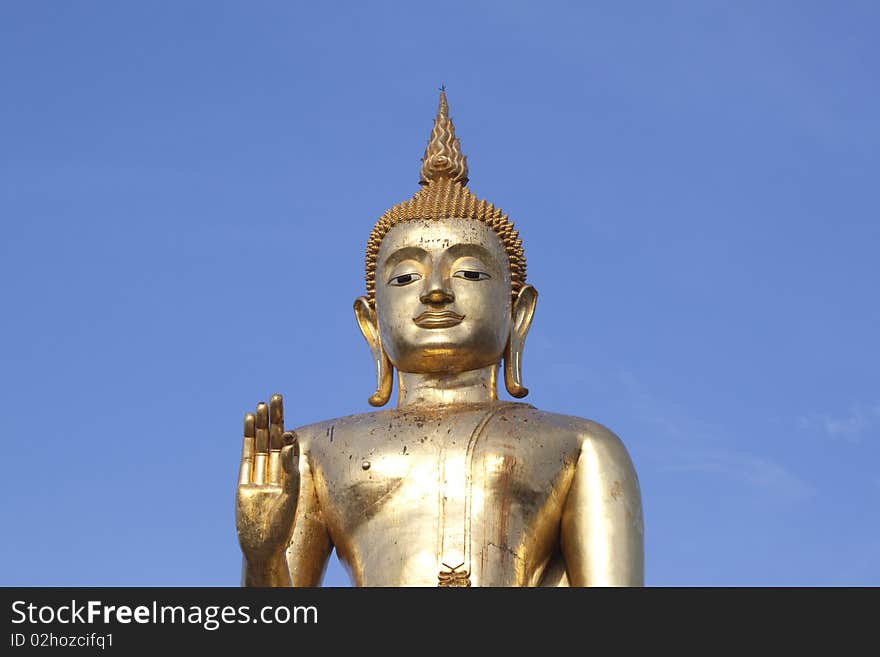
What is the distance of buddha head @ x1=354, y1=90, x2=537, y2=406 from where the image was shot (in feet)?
49.4

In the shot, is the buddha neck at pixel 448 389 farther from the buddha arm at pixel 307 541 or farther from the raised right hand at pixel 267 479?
the raised right hand at pixel 267 479

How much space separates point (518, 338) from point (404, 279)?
903 millimetres

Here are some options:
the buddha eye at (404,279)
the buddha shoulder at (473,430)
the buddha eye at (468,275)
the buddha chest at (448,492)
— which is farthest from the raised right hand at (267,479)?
the buddha eye at (468,275)

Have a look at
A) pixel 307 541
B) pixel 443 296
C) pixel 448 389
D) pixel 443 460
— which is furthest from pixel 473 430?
pixel 307 541

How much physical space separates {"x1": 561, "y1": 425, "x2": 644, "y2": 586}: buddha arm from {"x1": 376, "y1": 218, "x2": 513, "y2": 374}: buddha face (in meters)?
0.99

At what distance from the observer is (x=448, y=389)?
1520 centimetres

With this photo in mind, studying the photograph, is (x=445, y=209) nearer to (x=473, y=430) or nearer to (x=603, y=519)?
(x=473, y=430)

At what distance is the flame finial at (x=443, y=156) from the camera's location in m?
16.0

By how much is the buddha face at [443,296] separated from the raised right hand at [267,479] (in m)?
1.97

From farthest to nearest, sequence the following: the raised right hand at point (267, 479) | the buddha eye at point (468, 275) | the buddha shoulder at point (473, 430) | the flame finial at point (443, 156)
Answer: the flame finial at point (443, 156) → the buddha eye at point (468, 275) → the buddha shoulder at point (473, 430) → the raised right hand at point (267, 479)
